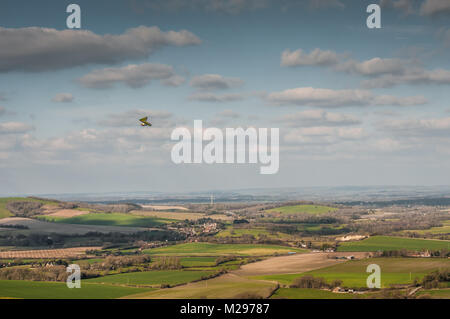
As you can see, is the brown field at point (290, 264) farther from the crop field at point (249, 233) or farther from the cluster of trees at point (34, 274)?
the crop field at point (249, 233)

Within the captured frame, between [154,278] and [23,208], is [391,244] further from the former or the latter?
[23,208]

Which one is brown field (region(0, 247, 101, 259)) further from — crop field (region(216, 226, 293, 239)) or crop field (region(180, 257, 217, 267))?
crop field (region(216, 226, 293, 239))

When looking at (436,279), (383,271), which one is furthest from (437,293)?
(383,271)

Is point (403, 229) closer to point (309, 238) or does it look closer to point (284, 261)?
point (309, 238)

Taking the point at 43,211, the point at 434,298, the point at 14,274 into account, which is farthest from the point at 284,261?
the point at 43,211

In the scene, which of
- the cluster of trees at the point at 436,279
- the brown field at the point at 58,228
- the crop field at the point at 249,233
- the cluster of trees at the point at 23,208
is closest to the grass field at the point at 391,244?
the crop field at the point at 249,233
